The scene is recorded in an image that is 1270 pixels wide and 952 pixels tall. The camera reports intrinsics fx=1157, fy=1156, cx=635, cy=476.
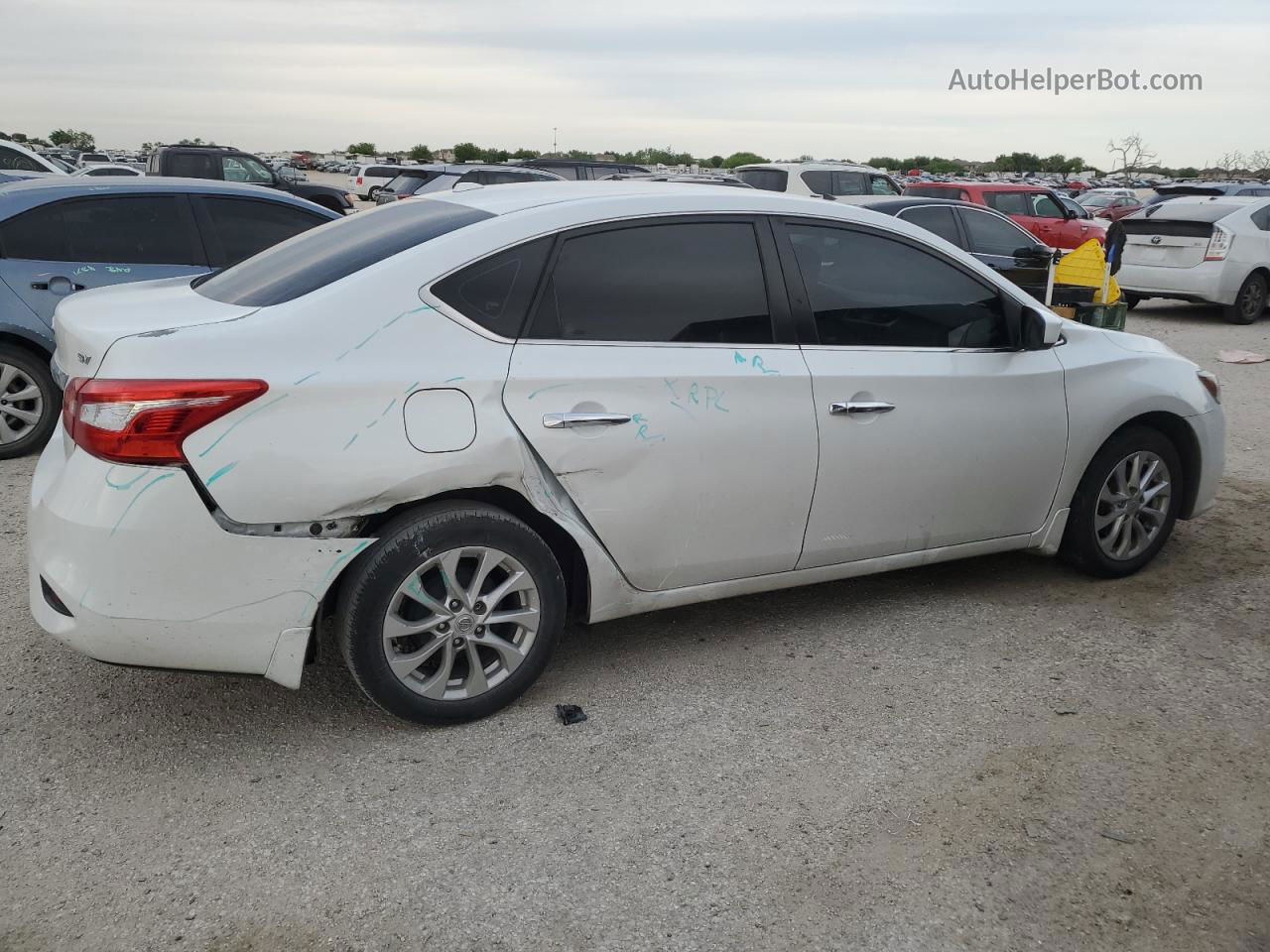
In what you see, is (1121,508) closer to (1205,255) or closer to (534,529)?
(534,529)

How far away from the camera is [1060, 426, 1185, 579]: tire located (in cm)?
479

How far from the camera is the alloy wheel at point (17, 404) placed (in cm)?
661

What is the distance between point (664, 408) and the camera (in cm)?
369

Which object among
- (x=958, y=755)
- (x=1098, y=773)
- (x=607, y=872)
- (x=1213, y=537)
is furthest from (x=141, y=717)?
(x=1213, y=537)

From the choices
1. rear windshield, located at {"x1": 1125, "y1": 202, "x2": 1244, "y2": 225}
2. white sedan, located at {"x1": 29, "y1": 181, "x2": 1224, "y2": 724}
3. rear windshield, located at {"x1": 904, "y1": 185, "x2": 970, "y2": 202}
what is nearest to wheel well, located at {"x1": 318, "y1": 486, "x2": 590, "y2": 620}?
white sedan, located at {"x1": 29, "y1": 181, "x2": 1224, "y2": 724}

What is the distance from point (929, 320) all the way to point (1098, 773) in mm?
1736

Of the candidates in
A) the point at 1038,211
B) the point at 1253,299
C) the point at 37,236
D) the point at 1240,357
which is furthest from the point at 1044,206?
the point at 37,236

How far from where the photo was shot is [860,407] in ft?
13.3

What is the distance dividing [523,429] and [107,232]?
15.1ft

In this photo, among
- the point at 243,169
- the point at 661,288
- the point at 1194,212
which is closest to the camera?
the point at 661,288

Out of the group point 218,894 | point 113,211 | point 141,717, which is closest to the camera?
point 218,894

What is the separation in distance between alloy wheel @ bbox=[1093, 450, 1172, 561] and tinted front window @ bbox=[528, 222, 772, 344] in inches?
74.0

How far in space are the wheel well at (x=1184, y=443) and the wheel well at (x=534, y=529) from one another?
2.58m

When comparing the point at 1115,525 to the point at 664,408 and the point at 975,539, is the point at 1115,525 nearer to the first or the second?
the point at 975,539
